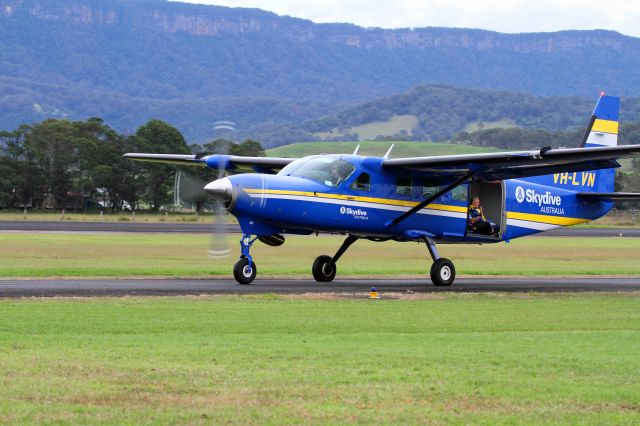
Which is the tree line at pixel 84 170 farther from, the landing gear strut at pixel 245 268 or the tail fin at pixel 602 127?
the landing gear strut at pixel 245 268

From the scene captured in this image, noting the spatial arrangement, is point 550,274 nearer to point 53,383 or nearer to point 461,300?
point 461,300

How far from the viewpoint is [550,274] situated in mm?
35094

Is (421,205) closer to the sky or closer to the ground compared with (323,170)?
closer to the ground

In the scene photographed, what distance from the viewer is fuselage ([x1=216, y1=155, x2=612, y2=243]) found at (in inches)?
993

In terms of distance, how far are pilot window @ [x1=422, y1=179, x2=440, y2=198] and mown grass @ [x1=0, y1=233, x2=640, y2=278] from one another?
5.09 m

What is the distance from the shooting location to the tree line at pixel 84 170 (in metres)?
107

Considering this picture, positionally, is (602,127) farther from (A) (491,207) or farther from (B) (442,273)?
(B) (442,273)

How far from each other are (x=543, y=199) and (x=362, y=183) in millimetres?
7143

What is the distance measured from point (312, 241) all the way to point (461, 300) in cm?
3496

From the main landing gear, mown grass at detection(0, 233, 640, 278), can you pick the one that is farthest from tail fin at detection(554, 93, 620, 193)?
the main landing gear

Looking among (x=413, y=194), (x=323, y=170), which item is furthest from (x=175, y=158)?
(x=413, y=194)

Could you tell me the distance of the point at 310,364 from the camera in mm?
12727

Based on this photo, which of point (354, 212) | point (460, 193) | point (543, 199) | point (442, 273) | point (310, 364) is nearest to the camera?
point (310, 364)

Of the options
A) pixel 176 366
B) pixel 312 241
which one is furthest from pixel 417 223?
pixel 312 241
